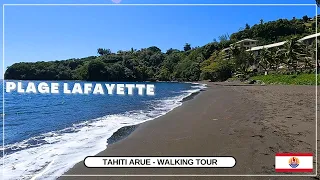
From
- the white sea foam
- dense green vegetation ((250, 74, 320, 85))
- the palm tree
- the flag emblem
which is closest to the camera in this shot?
the flag emblem

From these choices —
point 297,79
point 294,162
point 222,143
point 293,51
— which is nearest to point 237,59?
point 293,51

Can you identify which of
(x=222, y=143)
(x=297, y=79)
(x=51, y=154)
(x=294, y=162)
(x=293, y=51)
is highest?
(x=293, y=51)

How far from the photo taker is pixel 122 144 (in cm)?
827

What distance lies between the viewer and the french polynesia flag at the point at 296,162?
14.2ft

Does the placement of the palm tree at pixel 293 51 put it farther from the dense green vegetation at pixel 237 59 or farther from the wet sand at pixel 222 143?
the wet sand at pixel 222 143

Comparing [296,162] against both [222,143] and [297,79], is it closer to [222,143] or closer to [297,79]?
[222,143]

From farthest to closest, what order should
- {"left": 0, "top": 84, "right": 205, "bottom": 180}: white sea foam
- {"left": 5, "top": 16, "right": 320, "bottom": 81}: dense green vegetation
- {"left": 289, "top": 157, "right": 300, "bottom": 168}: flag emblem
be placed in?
{"left": 5, "top": 16, "right": 320, "bottom": 81}: dense green vegetation
{"left": 0, "top": 84, "right": 205, "bottom": 180}: white sea foam
{"left": 289, "top": 157, "right": 300, "bottom": 168}: flag emblem

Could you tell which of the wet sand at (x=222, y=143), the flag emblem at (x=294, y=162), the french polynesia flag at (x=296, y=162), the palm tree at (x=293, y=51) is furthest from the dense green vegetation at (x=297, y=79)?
the flag emblem at (x=294, y=162)

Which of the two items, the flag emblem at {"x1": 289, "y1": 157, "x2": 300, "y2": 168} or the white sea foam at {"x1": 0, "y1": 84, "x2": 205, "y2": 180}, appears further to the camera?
the white sea foam at {"x1": 0, "y1": 84, "x2": 205, "y2": 180}

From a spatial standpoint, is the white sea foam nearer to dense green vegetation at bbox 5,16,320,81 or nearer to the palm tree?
dense green vegetation at bbox 5,16,320,81

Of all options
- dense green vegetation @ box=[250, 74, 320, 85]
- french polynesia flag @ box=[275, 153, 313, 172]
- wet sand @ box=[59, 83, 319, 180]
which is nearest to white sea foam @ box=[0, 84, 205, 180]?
wet sand @ box=[59, 83, 319, 180]

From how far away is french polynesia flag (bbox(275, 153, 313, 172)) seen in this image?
4.33 metres

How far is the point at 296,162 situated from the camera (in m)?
4.33

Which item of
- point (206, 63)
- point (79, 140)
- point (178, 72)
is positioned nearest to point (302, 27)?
point (206, 63)
